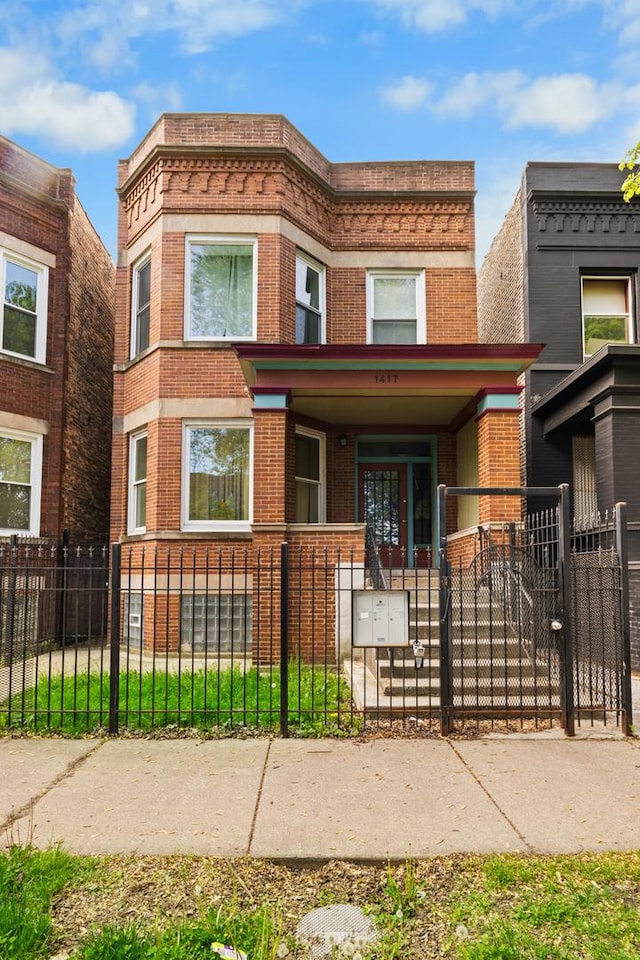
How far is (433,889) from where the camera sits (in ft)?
12.0

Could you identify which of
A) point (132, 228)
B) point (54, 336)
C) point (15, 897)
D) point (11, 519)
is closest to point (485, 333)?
point (132, 228)

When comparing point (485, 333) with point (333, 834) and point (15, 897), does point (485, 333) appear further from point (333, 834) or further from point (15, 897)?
point (15, 897)

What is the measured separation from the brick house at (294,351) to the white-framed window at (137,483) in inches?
1.7

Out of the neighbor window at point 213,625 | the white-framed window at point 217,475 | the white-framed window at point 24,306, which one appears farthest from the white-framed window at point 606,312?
the white-framed window at point 24,306

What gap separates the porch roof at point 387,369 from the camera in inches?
409

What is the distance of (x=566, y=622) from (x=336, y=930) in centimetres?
408

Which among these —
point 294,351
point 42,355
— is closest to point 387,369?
point 294,351

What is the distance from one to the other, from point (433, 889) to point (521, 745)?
285cm

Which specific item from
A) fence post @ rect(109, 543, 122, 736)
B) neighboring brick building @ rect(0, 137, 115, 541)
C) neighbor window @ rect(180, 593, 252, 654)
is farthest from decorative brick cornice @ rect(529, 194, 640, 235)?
fence post @ rect(109, 543, 122, 736)

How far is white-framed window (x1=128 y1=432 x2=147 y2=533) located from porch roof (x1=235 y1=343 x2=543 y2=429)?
3470 mm

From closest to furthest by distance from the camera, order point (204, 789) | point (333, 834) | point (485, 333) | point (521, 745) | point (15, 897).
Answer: point (15, 897), point (333, 834), point (204, 789), point (521, 745), point (485, 333)

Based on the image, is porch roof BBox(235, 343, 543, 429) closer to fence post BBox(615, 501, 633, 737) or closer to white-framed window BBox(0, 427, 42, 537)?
fence post BBox(615, 501, 633, 737)

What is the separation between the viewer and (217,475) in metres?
12.5

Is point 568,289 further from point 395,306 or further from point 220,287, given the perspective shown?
point 220,287
